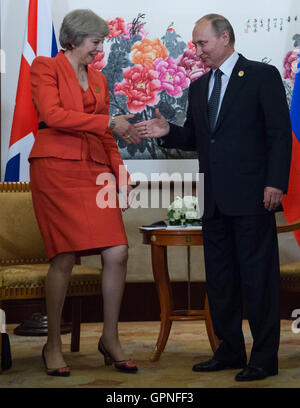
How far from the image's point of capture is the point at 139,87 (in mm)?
5379

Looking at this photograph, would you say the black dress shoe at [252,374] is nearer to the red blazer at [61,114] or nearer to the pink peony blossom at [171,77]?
the red blazer at [61,114]

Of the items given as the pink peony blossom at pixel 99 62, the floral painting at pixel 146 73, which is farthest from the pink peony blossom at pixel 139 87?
the pink peony blossom at pixel 99 62

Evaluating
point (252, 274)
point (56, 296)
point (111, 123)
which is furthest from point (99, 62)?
point (252, 274)

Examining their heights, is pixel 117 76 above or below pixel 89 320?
above

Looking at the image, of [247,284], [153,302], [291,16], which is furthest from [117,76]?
[247,284]

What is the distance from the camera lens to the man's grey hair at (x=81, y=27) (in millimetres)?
3283

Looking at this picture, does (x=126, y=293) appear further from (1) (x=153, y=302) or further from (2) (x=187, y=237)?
(2) (x=187, y=237)

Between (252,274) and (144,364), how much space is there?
0.85 meters

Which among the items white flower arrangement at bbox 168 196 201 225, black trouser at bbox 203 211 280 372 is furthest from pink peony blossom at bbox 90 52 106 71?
black trouser at bbox 203 211 280 372

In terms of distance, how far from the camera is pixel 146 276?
5.38m

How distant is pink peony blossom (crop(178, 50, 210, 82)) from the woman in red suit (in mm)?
2105

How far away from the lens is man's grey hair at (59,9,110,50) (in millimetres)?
3283

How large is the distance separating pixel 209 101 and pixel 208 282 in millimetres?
903

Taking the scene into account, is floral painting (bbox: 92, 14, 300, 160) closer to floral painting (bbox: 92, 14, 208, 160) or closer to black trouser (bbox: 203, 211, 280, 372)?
floral painting (bbox: 92, 14, 208, 160)
